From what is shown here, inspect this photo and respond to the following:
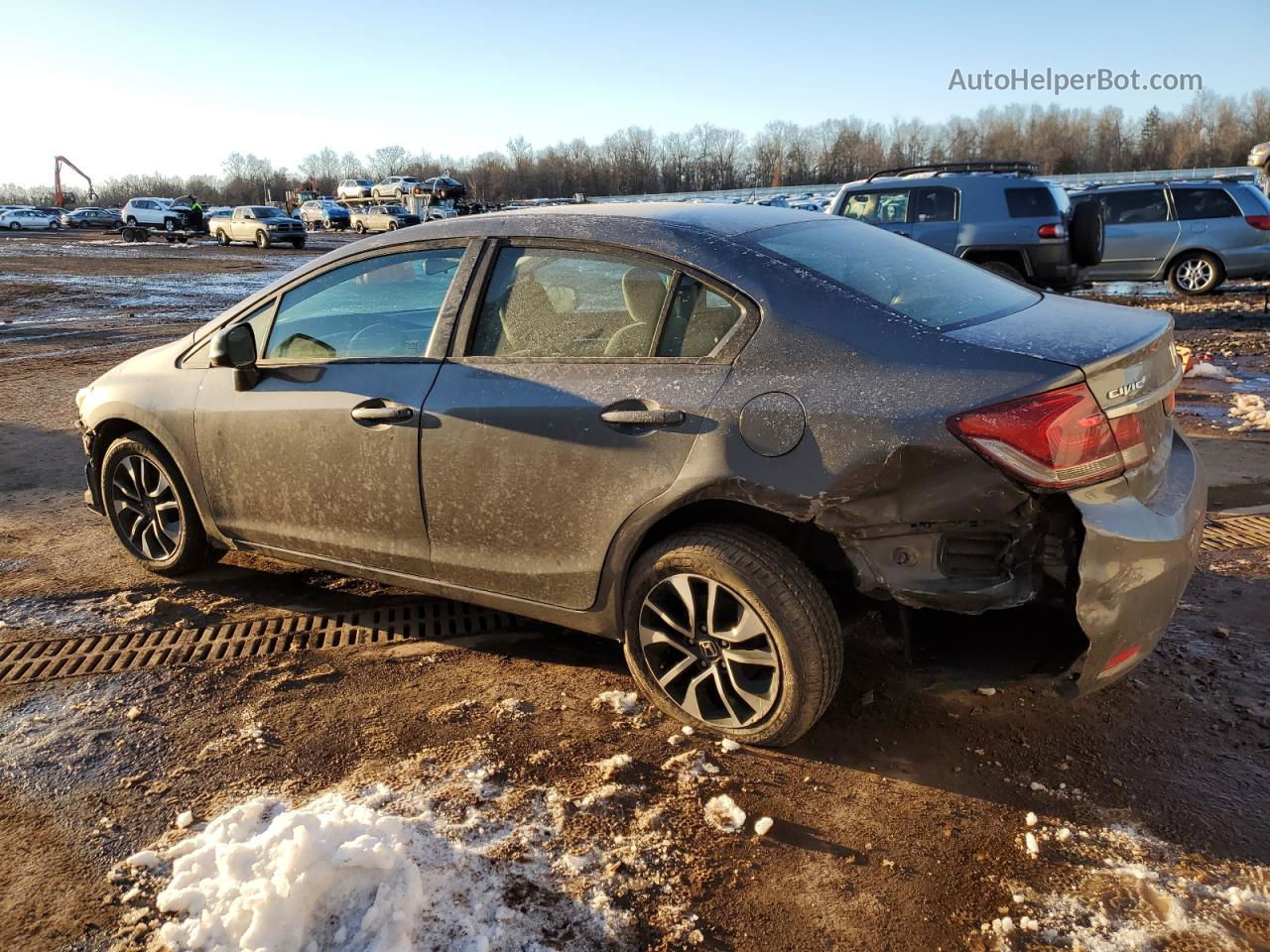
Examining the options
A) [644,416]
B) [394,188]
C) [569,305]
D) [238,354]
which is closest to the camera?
[644,416]

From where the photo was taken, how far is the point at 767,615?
2803 mm

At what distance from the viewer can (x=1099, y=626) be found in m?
2.59

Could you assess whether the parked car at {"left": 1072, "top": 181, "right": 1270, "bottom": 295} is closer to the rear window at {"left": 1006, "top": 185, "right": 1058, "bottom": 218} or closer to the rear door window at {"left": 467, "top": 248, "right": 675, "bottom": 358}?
the rear window at {"left": 1006, "top": 185, "right": 1058, "bottom": 218}

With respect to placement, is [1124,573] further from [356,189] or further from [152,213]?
[356,189]

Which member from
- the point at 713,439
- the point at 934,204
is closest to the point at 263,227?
the point at 934,204

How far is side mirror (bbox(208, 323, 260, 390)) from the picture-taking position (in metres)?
3.77

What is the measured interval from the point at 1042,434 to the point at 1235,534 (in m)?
3.00

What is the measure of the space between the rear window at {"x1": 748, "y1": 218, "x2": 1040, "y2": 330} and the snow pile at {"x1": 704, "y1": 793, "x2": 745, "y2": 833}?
59.3 inches

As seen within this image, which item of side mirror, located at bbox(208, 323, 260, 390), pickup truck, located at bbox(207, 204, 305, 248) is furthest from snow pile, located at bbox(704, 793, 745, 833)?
pickup truck, located at bbox(207, 204, 305, 248)

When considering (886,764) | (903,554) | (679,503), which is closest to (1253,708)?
(886,764)

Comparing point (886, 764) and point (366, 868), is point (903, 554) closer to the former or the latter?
point (886, 764)

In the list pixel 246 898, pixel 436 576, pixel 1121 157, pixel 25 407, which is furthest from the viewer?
pixel 1121 157

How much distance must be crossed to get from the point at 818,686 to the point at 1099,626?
0.79 meters

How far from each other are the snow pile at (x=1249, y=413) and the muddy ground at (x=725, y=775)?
2877mm
